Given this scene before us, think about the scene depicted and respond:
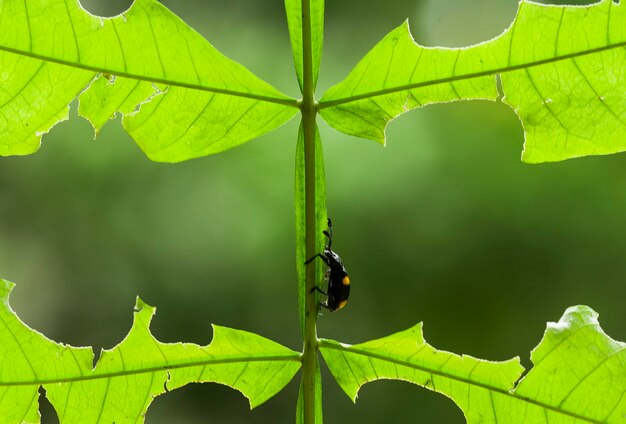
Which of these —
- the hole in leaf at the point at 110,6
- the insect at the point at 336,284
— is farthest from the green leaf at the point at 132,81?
the hole in leaf at the point at 110,6

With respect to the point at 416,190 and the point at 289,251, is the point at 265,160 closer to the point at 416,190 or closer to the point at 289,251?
the point at 289,251

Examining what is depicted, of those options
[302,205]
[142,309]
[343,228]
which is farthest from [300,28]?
[343,228]

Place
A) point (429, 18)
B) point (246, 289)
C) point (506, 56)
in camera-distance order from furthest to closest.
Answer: point (246, 289), point (429, 18), point (506, 56)

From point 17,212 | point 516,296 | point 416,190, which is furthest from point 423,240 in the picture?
point 17,212

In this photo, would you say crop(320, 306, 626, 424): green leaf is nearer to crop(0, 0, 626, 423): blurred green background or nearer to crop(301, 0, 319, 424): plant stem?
crop(301, 0, 319, 424): plant stem

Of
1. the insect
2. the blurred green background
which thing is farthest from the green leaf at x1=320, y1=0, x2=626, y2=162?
the blurred green background

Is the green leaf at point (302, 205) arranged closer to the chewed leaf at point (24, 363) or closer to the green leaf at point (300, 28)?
the green leaf at point (300, 28)
